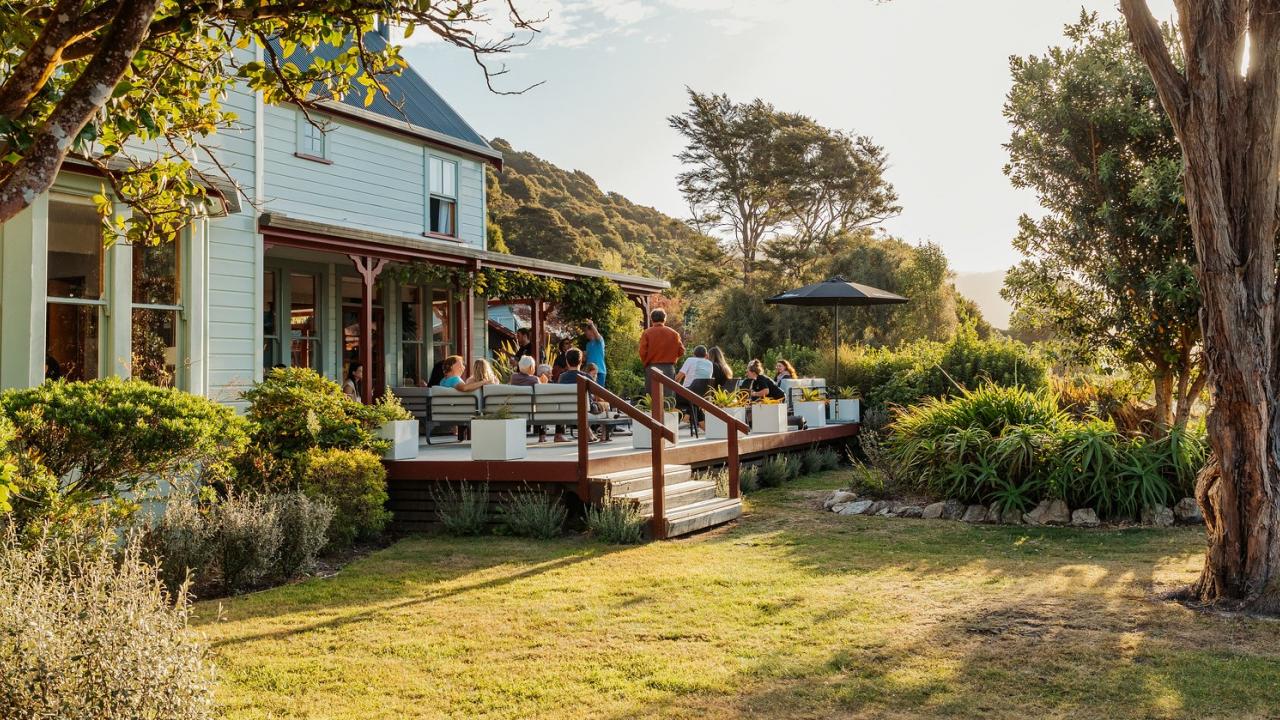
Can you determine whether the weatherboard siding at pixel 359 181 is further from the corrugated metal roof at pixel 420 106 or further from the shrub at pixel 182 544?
the shrub at pixel 182 544

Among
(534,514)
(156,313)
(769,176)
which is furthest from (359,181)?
(769,176)

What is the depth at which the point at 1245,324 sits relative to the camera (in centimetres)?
547

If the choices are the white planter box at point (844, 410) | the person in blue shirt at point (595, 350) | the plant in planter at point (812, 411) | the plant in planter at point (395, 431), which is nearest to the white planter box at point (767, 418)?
the plant in planter at point (812, 411)

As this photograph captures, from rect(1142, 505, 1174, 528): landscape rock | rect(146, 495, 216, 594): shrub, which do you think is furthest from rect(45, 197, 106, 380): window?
rect(1142, 505, 1174, 528): landscape rock

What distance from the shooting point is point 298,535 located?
6895 millimetres

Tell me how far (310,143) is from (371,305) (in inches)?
120

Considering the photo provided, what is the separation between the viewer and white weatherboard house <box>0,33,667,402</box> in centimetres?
762

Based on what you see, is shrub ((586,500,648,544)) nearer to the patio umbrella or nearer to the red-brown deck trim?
the red-brown deck trim

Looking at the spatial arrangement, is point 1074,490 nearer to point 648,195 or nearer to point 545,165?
point 648,195

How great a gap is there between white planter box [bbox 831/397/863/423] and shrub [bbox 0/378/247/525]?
10361mm

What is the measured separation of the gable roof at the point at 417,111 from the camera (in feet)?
48.8

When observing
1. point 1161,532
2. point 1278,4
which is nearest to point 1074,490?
point 1161,532

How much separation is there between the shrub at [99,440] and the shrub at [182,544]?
0.27m

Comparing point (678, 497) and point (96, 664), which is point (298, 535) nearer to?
point (678, 497)
